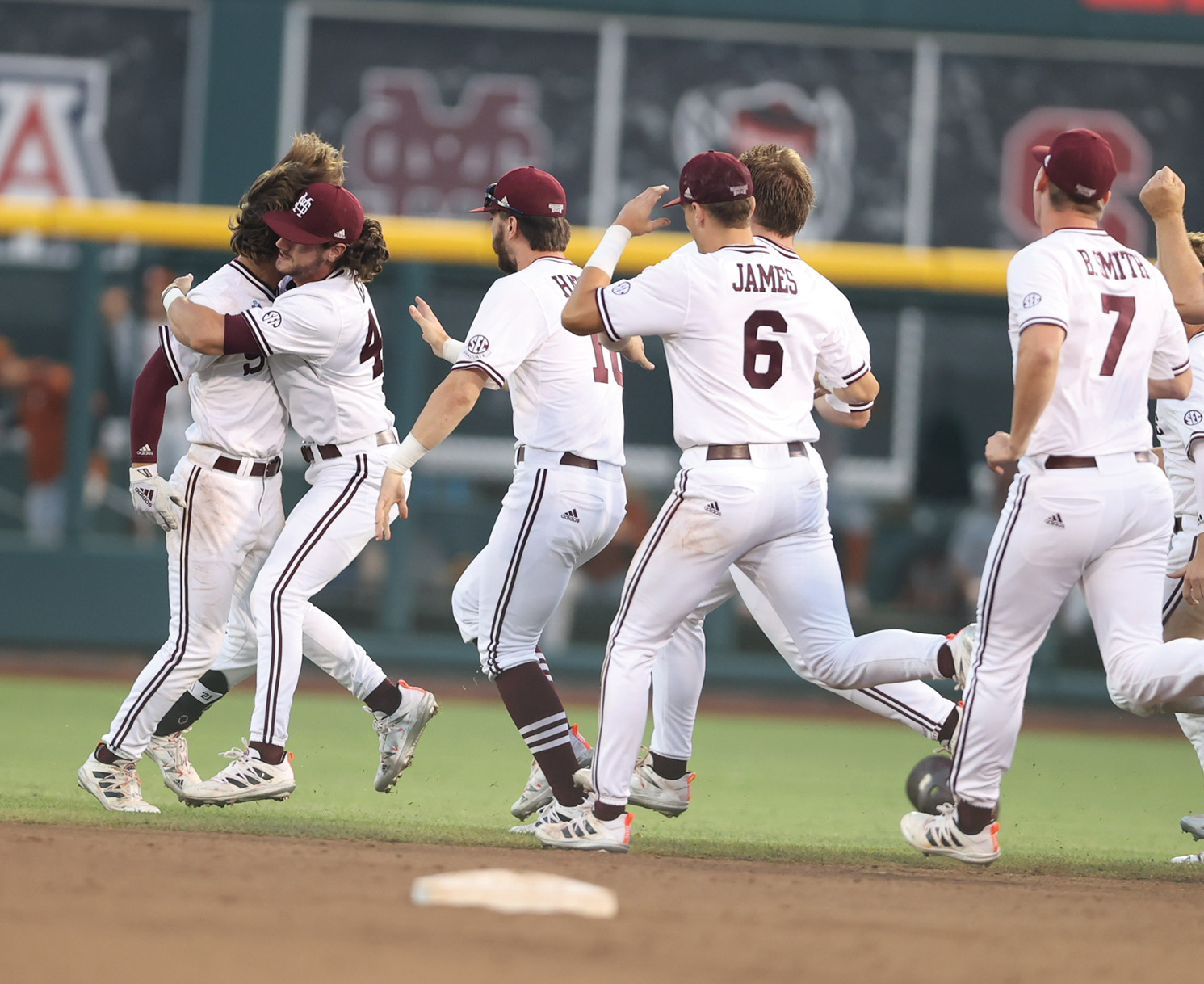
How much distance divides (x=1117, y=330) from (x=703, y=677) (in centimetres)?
159

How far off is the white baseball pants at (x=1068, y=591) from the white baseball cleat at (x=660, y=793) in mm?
990

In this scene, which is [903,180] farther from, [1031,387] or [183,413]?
[1031,387]

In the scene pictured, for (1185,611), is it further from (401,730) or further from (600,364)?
(401,730)

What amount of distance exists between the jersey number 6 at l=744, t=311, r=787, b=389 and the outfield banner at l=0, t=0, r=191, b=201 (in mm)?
11148

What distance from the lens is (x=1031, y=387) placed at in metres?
4.28

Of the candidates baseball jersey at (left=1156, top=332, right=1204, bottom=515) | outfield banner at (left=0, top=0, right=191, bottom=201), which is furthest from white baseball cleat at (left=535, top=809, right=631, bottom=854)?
outfield banner at (left=0, top=0, right=191, bottom=201)

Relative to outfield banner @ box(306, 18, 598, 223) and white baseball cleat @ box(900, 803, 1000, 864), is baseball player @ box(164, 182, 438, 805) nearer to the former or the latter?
white baseball cleat @ box(900, 803, 1000, 864)

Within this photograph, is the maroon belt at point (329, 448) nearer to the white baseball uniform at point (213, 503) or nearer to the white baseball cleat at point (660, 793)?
the white baseball uniform at point (213, 503)

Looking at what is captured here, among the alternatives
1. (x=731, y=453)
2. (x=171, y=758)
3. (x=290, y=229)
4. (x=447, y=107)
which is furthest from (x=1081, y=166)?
(x=447, y=107)

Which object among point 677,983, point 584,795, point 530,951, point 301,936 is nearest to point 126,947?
point 301,936

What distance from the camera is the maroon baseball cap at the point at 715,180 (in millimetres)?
Answer: 4609

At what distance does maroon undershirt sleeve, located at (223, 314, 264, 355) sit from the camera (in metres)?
4.91

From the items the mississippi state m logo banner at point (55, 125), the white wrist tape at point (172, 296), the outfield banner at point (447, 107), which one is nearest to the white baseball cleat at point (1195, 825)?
the white wrist tape at point (172, 296)

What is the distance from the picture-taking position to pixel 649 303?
178 inches
